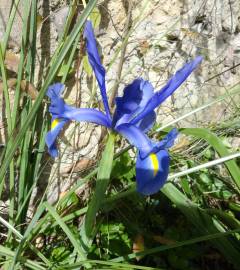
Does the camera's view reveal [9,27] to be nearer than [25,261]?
No

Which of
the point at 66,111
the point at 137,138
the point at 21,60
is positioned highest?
the point at 21,60

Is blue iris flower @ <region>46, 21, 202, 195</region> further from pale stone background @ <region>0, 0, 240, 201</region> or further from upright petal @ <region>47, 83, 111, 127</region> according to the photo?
pale stone background @ <region>0, 0, 240, 201</region>

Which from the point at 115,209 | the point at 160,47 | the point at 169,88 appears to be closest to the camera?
the point at 169,88

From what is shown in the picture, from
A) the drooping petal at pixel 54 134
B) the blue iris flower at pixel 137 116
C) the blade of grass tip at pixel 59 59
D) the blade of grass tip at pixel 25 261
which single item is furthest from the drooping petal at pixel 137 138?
the blade of grass tip at pixel 25 261

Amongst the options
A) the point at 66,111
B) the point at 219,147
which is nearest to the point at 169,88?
the point at 66,111

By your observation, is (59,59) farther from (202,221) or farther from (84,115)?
(202,221)

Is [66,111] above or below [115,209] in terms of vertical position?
above

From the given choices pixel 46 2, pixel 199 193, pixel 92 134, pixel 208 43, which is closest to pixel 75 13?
pixel 46 2
